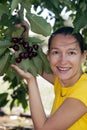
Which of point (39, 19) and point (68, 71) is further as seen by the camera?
point (68, 71)

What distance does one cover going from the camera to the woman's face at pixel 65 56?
1956 millimetres

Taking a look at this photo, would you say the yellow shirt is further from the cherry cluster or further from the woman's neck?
the cherry cluster

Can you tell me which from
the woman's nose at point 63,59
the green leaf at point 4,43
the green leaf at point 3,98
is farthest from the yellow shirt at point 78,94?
the green leaf at point 3,98

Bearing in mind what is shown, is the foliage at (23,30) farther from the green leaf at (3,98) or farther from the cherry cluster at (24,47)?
the green leaf at (3,98)

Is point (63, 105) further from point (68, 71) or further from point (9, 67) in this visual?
point (9, 67)

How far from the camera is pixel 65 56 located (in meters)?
1.95

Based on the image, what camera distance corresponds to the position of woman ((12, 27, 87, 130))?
75.0 inches

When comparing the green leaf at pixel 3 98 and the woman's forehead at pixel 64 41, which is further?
the green leaf at pixel 3 98

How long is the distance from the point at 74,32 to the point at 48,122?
439 millimetres

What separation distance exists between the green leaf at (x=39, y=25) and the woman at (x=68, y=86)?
0.62 ft

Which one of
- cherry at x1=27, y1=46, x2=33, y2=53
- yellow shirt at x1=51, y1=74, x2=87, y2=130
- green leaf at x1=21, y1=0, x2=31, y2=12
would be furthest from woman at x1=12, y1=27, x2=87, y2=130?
green leaf at x1=21, y1=0, x2=31, y2=12

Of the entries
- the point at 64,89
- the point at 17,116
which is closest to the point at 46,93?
the point at 17,116

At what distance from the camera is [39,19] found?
5.89 feet

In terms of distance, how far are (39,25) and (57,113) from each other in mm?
421
